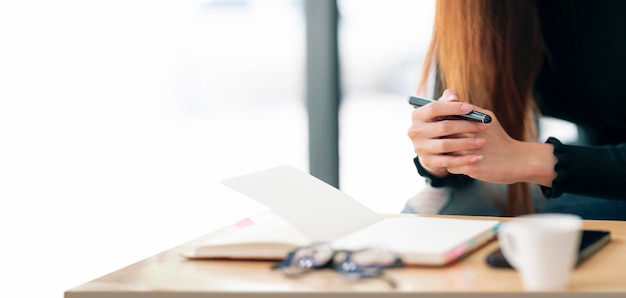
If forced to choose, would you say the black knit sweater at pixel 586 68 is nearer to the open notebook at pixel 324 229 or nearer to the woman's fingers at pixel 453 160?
the woman's fingers at pixel 453 160

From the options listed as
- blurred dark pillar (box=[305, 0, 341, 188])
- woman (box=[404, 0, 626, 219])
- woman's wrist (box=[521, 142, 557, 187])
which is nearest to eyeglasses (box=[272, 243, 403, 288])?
woman's wrist (box=[521, 142, 557, 187])

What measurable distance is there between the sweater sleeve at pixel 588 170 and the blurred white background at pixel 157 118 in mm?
1139

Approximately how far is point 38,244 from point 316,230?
1.87 m

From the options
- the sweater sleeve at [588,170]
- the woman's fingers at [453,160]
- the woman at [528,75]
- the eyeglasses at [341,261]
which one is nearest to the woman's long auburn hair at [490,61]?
the woman at [528,75]

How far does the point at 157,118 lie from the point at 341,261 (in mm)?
1865

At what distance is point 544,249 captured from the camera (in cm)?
74

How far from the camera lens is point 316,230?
39.4 inches

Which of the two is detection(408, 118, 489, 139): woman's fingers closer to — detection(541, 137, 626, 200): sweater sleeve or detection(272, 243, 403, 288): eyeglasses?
detection(541, 137, 626, 200): sweater sleeve

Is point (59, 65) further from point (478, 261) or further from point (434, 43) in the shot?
point (478, 261)

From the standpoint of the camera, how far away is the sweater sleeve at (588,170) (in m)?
1.42

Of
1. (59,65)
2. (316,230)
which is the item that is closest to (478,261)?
(316,230)

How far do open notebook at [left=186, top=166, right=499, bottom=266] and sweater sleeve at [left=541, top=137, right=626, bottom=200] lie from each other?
0.38 meters

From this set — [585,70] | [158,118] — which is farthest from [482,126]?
[158,118]

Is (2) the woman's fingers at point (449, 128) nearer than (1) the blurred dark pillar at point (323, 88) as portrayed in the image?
Yes
